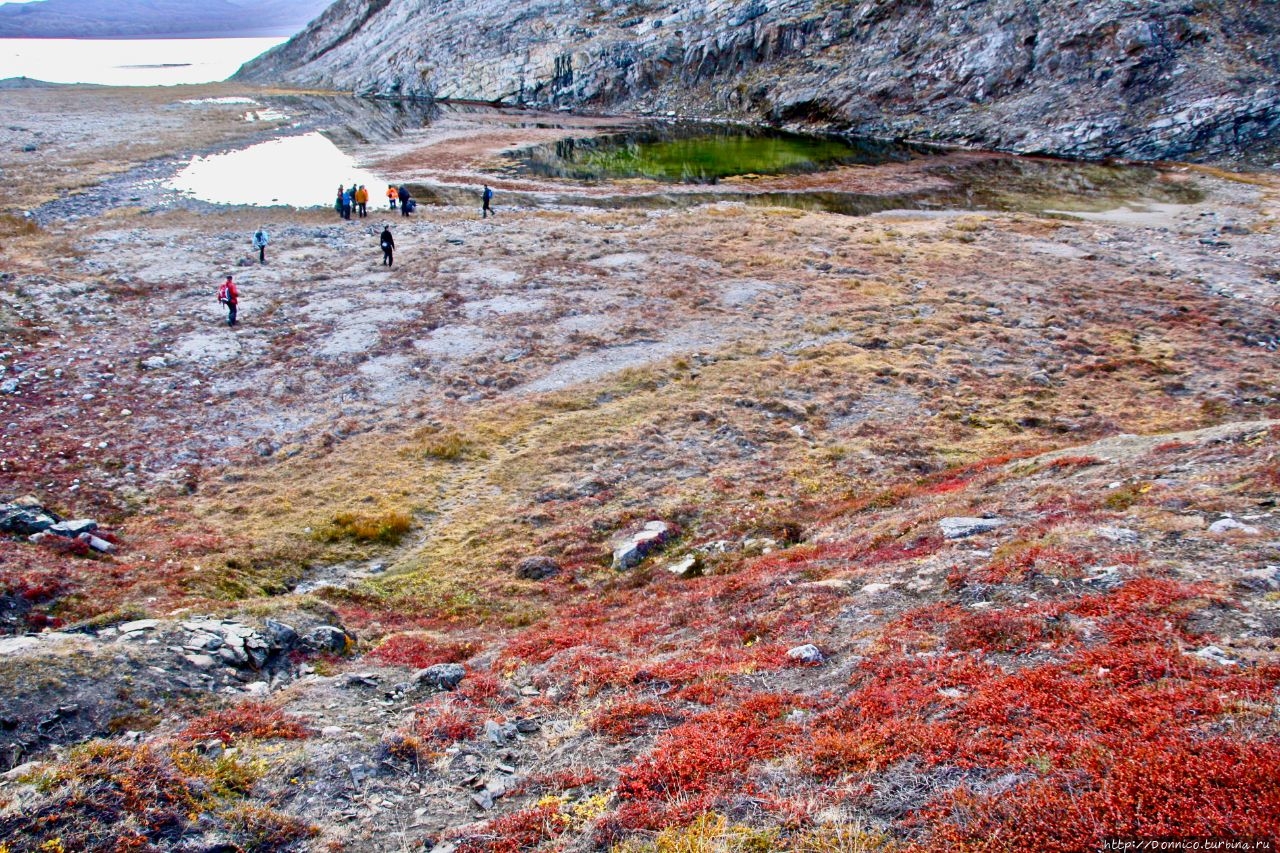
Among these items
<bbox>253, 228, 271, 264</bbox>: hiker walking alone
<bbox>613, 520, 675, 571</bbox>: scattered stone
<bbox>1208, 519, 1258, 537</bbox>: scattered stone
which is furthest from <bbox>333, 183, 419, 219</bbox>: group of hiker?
<bbox>1208, 519, 1258, 537</bbox>: scattered stone

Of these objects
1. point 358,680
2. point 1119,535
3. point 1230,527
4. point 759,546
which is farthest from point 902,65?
point 358,680

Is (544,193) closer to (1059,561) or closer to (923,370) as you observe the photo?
(923,370)

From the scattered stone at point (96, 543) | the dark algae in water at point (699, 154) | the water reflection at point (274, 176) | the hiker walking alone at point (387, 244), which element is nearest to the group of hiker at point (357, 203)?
the water reflection at point (274, 176)

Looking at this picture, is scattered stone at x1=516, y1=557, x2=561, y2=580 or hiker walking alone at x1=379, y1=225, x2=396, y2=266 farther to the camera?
hiker walking alone at x1=379, y1=225, x2=396, y2=266

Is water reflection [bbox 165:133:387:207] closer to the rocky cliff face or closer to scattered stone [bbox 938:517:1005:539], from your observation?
scattered stone [bbox 938:517:1005:539]

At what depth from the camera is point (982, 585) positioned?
36.8 feet

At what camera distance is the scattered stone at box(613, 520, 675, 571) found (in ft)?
55.2

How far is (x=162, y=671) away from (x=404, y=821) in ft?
15.9

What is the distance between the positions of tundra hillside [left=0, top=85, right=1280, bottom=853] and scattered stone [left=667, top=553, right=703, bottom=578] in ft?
0.83

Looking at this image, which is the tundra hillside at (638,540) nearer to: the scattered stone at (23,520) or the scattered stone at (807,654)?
the scattered stone at (23,520)

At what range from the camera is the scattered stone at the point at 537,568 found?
16.5 m

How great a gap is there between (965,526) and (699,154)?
215 ft

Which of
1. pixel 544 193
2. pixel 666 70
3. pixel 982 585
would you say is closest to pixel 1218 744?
pixel 982 585

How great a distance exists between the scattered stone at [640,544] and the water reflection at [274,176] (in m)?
41.2
